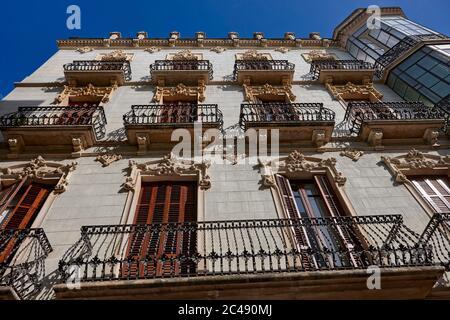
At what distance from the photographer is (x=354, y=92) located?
45.2 feet

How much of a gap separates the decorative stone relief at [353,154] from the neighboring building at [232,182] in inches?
1.8

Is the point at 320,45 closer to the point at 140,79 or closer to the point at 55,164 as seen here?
the point at 140,79

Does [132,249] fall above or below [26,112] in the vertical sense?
below

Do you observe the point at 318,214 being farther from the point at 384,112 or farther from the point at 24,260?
the point at 24,260

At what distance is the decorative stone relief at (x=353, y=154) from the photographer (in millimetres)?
9969

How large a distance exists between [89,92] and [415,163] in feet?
37.0

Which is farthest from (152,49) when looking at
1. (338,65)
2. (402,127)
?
(402,127)

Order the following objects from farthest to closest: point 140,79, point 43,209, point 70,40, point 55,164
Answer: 1. point 70,40
2. point 140,79
3. point 55,164
4. point 43,209

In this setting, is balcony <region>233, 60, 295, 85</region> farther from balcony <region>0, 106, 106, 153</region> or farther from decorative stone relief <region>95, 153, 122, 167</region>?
decorative stone relief <region>95, 153, 122, 167</region>

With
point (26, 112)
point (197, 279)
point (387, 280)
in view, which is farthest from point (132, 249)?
point (26, 112)

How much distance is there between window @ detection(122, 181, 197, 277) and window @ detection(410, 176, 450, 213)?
5747mm

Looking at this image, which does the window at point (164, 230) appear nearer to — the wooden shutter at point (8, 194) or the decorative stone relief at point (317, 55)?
the wooden shutter at point (8, 194)

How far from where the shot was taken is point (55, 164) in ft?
31.4

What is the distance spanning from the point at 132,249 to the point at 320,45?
16030 millimetres
